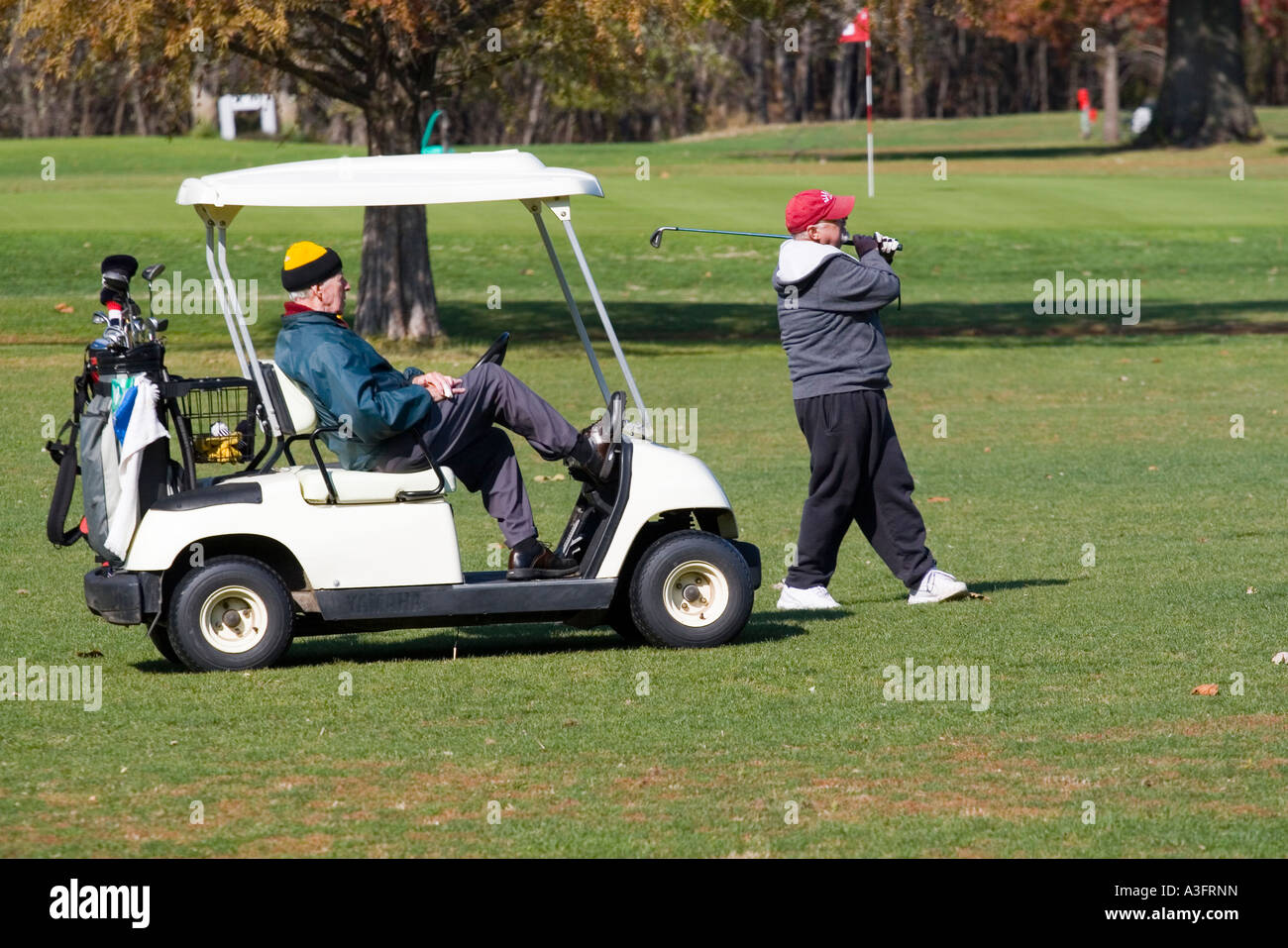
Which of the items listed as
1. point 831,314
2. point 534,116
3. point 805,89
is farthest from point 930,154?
point 831,314

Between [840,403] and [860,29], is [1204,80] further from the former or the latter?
[840,403]

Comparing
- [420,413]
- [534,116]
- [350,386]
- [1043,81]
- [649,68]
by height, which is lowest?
[420,413]

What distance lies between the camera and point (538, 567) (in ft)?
23.8

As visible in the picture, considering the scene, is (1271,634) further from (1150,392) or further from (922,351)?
(922,351)

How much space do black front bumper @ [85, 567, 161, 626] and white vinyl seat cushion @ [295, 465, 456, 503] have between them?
2.05 ft

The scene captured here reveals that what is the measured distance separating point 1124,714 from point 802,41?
50.7 metres

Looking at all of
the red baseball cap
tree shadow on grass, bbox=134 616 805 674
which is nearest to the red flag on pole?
the red baseball cap

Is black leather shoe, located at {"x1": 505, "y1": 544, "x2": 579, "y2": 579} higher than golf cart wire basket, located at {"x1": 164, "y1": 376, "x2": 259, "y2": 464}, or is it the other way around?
golf cart wire basket, located at {"x1": 164, "y1": 376, "x2": 259, "y2": 464}

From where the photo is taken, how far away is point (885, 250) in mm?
8344

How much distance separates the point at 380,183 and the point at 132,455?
130cm

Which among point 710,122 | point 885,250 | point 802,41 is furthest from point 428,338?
point 710,122

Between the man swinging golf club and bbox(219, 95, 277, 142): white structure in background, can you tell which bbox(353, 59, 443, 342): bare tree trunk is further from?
Result: bbox(219, 95, 277, 142): white structure in background

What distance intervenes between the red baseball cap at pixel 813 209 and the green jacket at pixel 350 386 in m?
1.98

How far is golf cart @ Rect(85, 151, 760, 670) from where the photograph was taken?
22.6 feet
